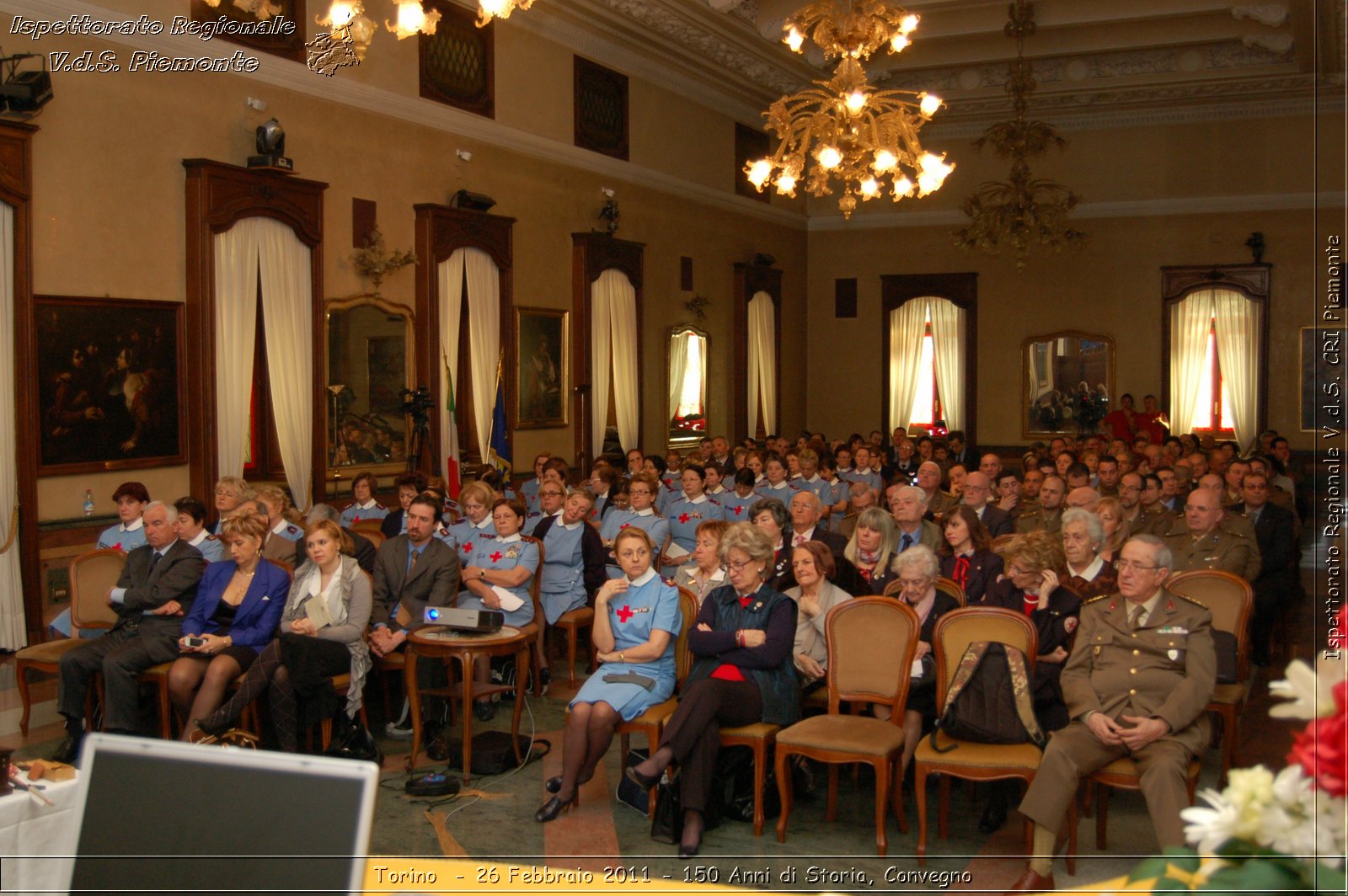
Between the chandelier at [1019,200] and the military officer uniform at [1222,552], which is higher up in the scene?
the chandelier at [1019,200]

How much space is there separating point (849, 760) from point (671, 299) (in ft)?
39.5

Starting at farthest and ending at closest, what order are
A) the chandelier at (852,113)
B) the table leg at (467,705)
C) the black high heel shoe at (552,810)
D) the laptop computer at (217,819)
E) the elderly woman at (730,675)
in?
the chandelier at (852,113) < the table leg at (467,705) < the black high heel shoe at (552,810) < the elderly woman at (730,675) < the laptop computer at (217,819)

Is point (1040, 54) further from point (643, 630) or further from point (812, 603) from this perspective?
point (643, 630)

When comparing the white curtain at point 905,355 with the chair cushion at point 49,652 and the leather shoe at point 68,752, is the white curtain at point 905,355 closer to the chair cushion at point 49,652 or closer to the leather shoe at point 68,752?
the chair cushion at point 49,652

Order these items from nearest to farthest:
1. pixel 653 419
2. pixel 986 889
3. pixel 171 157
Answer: pixel 986 889, pixel 171 157, pixel 653 419

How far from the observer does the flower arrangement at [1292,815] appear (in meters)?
1.58

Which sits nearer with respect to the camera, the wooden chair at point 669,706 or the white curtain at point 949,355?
the wooden chair at point 669,706

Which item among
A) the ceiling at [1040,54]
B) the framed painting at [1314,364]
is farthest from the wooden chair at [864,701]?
the framed painting at [1314,364]

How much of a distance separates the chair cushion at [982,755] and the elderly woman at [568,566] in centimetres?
357

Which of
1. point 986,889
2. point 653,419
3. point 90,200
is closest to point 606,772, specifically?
point 986,889

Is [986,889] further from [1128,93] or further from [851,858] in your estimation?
[1128,93]

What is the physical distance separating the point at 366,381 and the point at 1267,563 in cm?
800

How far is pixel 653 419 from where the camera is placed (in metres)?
16.0

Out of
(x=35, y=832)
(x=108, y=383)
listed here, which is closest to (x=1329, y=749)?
(x=35, y=832)
